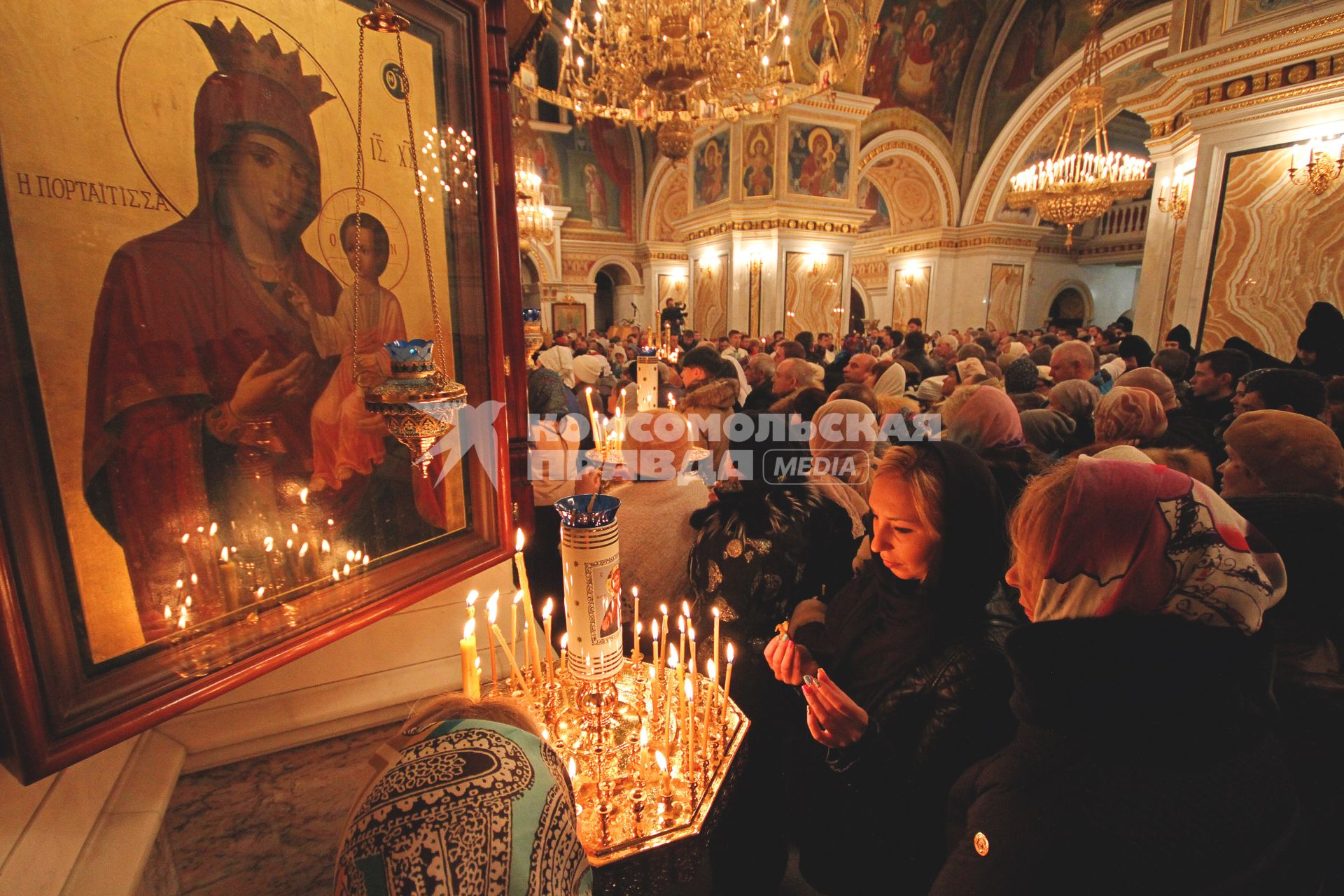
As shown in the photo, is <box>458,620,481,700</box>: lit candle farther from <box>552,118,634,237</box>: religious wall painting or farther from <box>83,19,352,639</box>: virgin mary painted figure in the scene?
<box>552,118,634,237</box>: religious wall painting

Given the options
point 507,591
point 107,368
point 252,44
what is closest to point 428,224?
point 252,44

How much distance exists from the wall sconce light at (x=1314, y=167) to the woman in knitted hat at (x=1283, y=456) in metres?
6.34

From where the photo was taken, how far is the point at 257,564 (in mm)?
1393

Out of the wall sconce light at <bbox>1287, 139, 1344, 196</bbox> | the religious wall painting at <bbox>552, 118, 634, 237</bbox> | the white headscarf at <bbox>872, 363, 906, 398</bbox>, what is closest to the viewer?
the white headscarf at <bbox>872, 363, 906, 398</bbox>

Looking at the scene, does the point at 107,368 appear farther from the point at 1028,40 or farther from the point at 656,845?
the point at 1028,40

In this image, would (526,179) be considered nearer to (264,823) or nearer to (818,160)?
(818,160)

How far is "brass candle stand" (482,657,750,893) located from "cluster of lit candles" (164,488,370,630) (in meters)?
0.58

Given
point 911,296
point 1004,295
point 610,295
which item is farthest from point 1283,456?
point 610,295

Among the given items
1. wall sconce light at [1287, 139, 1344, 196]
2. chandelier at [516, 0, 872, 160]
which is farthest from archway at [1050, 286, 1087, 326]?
chandelier at [516, 0, 872, 160]

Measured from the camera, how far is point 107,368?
111 cm

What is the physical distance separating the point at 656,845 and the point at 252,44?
6.61ft

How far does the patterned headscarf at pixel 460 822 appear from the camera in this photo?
787 mm

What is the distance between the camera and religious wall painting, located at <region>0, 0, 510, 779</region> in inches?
40.7

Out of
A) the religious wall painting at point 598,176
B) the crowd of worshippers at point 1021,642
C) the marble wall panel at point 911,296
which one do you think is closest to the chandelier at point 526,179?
the crowd of worshippers at point 1021,642
